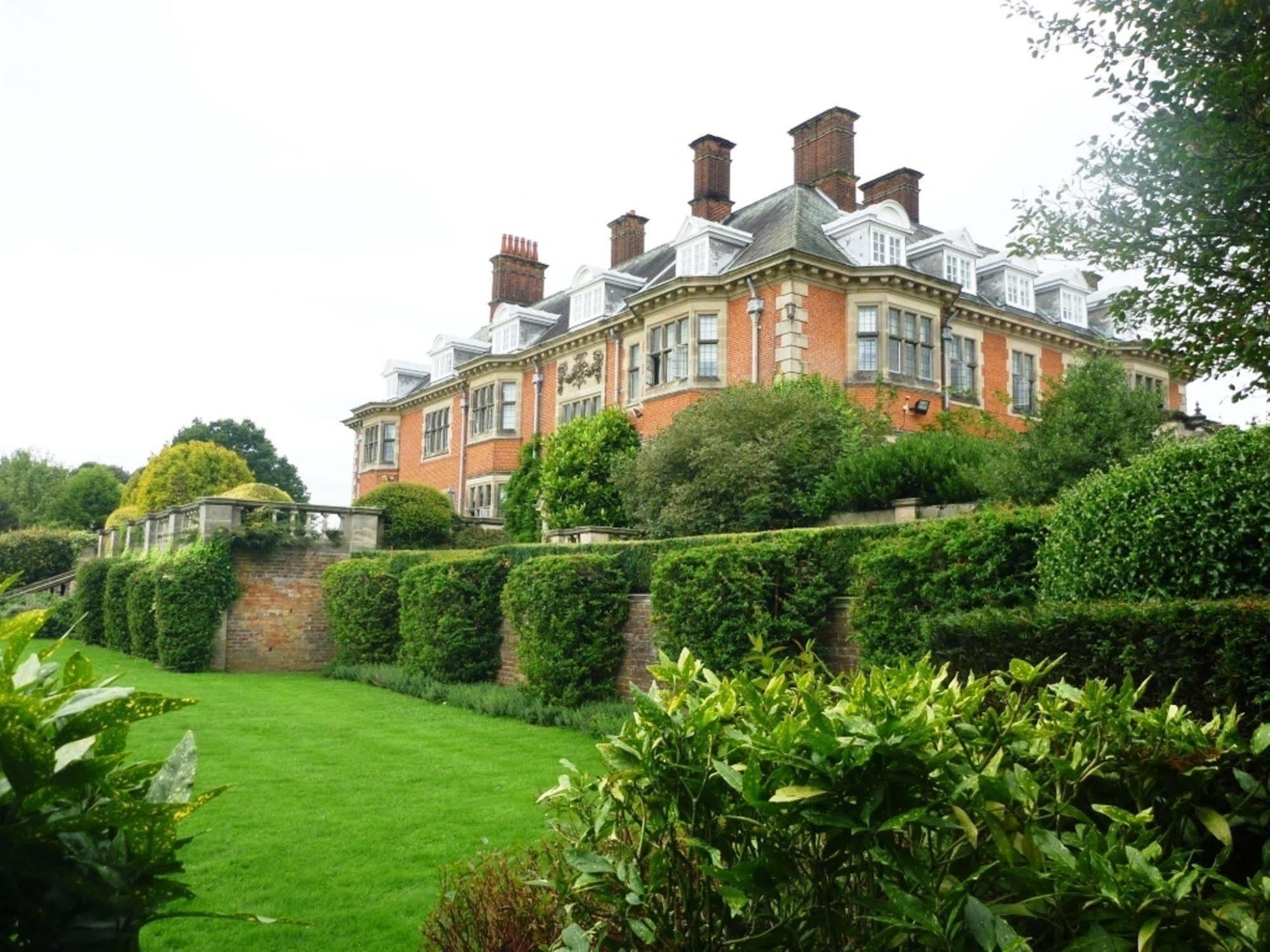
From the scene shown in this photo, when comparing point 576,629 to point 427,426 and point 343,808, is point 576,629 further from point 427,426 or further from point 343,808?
point 427,426

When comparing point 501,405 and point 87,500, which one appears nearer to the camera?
point 501,405

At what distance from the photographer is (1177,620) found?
18.7ft

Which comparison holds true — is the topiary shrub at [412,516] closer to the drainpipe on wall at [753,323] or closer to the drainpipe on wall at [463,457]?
the drainpipe on wall at [753,323]

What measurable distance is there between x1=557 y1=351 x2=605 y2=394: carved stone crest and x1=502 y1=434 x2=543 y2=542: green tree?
2.14 metres

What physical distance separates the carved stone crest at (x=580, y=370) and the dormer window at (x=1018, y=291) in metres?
12.8

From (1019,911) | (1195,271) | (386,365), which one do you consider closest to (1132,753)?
(1019,911)

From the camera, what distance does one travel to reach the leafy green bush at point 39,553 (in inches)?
1399

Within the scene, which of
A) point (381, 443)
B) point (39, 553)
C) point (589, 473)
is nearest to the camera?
point (589, 473)

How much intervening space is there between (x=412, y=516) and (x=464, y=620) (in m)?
9.05

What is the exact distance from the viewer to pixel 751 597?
37.8 ft

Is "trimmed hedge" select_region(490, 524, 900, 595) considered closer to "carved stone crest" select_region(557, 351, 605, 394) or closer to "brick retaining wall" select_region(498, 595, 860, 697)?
"brick retaining wall" select_region(498, 595, 860, 697)

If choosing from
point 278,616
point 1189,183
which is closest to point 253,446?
point 278,616

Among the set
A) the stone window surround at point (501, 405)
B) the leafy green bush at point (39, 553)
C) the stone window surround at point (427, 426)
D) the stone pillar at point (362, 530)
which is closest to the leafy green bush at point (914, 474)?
the stone pillar at point (362, 530)

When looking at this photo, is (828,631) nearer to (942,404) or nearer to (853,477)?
(853,477)
